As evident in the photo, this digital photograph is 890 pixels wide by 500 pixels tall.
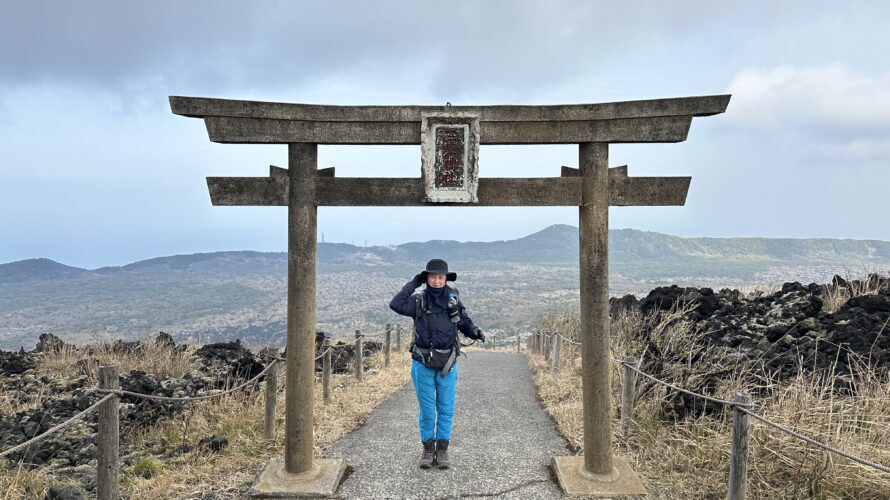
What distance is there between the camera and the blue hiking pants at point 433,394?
17.5ft

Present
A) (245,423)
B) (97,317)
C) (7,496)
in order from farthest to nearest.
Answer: (97,317)
(245,423)
(7,496)

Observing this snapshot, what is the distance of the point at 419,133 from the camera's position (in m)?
5.13

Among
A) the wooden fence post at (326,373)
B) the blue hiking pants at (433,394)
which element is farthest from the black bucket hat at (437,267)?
the wooden fence post at (326,373)

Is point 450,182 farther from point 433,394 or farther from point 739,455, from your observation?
point 739,455

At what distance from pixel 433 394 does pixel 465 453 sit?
133 cm

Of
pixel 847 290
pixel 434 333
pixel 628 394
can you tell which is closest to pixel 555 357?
pixel 628 394

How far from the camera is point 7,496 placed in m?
4.56

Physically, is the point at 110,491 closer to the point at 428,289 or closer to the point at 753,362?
the point at 428,289

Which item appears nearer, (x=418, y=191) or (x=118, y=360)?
(x=418, y=191)

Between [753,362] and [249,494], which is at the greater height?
[753,362]

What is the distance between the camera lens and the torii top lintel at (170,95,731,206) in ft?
16.6

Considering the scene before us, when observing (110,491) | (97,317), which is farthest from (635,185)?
(97,317)

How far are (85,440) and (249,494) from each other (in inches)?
143

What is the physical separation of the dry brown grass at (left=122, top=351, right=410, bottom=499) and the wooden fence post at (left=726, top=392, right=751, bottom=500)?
430 centimetres
